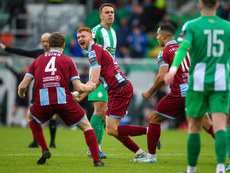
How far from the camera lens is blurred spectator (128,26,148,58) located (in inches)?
809

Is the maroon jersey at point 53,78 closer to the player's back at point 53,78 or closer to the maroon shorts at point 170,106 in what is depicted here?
the player's back at point 53,78

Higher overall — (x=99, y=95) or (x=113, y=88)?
(x=113, y=88)

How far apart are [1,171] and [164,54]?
326 cm

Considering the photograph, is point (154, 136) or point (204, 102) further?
point (154, 136)

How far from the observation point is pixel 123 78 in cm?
831

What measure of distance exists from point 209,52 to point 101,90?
348 cm

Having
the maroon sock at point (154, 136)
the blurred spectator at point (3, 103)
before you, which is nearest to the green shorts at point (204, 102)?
the maroon sock at point (154, 136)

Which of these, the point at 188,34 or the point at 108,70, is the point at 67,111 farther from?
the point at 188,34

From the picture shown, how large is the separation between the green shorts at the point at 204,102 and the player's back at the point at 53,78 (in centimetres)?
213

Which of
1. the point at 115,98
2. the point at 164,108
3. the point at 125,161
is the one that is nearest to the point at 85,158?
the point at 125,161

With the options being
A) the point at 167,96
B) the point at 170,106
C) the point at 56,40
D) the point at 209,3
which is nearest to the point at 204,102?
the point at 209,3

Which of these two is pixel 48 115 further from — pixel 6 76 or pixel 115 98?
pixel 6 76

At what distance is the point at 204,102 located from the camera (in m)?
6.00

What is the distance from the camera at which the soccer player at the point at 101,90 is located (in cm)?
899
